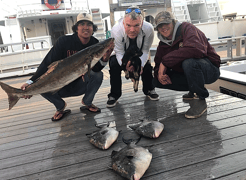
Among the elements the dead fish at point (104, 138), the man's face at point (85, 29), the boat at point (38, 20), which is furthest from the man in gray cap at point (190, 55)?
the boat at point (38, 20)

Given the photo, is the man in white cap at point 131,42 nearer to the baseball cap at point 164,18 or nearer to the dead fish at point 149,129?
the baseball cap at point 164,18

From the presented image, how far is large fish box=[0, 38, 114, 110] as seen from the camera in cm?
264

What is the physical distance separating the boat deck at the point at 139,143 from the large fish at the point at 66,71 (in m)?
0.63

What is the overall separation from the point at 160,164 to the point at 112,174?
0.46m

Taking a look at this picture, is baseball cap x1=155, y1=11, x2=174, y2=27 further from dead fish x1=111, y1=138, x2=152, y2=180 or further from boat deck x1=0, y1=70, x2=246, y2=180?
dead fish x1=111, y1=138, x2=152, y2=180

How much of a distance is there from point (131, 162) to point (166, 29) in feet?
6.57

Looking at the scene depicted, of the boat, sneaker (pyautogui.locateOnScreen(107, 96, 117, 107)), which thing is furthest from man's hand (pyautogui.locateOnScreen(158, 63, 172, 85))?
the boat

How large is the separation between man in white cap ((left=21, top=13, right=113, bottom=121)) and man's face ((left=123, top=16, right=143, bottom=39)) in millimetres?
517

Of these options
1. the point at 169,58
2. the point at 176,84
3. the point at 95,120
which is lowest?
the point at 95,120

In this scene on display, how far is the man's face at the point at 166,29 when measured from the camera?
9.25 ft

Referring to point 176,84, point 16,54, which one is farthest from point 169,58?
point 16,54

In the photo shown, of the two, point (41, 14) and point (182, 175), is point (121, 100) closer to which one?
point (182, 175)

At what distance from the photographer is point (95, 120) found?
121 inches

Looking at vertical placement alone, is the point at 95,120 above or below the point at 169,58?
below
